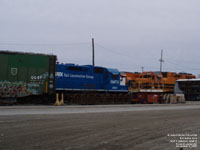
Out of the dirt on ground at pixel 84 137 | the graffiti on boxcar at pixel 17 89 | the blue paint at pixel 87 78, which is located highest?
the blue paint at pixel 87 78

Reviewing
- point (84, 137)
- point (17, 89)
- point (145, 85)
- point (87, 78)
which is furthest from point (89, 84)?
point (84, 137)

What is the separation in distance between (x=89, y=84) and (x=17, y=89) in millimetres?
7353

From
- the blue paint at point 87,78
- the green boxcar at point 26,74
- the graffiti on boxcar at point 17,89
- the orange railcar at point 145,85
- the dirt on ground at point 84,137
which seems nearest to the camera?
the dirt on ground at point 84,137

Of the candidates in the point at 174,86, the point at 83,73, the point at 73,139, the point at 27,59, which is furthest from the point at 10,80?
the point at 174,86

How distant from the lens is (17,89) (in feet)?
71.1

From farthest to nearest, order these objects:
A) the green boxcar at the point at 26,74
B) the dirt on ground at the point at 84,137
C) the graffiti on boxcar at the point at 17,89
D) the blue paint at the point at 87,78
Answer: the blue paint at the point at 87,78
the green boxcar at the point at 26,74
the graffiti on boxcar at the point at 17,89
the dirt on ground at the point at 84,137

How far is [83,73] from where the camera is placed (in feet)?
85.4

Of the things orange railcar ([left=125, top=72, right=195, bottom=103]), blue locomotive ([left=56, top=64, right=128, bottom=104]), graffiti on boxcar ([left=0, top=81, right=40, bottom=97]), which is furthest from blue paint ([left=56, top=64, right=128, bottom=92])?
graffiti on boxcar ([left=0, top=81, right=40, bottom=97])

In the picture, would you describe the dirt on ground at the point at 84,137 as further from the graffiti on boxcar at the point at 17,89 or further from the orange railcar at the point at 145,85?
the orange railcar at the point at 145,85

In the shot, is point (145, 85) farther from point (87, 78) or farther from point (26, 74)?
point (26, 74)

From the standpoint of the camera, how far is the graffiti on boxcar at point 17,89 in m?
21.1

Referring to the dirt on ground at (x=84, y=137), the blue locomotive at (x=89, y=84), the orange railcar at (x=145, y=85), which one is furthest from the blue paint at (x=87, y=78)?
the dirt on ground at (x=84, y=137)

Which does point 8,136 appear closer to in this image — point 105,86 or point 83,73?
point 83,73

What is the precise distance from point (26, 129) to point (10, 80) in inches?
542
